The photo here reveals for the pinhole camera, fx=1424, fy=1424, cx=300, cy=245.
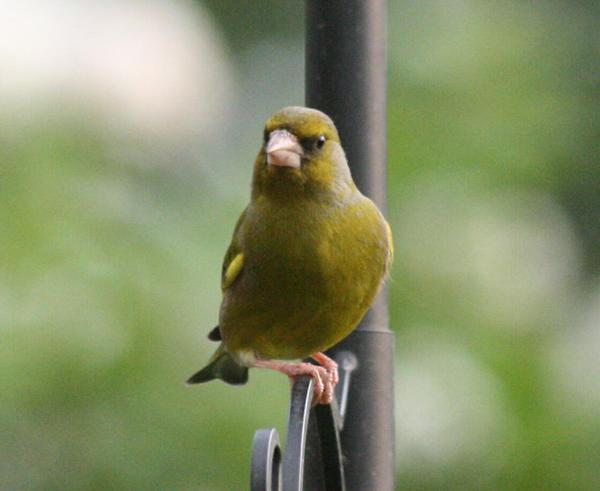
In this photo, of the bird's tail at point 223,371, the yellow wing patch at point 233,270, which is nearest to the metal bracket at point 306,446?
the yellow wing patch at point 233,270

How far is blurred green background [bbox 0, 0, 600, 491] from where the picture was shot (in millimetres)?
3684

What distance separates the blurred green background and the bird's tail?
0.03m

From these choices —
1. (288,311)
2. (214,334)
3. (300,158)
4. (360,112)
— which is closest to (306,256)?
(288,311)

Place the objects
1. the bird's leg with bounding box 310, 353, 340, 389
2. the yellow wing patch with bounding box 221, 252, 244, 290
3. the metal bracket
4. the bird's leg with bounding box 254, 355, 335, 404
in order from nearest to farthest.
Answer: the metal bracket, the bird's leg with bounding box 254, 355, 335, 404, the bird's leg with bounding box 310, 353, 340, 389, the yellow wing patch with bounding box 221, 252, 244, 290

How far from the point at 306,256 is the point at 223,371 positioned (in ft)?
1.87

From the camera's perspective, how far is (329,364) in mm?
3434

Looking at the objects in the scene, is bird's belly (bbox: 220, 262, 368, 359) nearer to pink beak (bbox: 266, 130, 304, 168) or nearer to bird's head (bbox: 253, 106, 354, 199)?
bird's head (bbox: 253, 106, 354, 199)

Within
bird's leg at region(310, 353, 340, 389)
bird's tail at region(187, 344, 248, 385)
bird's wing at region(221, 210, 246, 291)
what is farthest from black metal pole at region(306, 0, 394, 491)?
bird's tail at region(187, 344, 248, 385)

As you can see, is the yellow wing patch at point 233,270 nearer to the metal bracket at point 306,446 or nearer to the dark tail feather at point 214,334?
the dark tail feather at point 214,334

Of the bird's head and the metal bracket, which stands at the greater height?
the bird's head

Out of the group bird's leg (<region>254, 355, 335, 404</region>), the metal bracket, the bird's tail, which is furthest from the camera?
the bird's tail

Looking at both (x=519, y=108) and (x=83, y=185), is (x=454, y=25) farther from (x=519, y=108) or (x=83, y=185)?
(x=83, y=185)

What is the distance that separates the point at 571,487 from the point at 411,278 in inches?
29.6

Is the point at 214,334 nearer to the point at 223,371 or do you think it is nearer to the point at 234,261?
the point at 223,371
